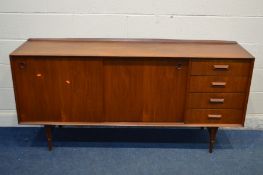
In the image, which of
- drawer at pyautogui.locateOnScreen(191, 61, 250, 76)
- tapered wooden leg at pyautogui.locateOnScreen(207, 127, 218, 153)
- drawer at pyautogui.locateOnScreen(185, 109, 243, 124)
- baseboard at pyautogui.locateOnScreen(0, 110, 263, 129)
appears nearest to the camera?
drawer at pyautogui.locateOnScreen(191, 61, 250, 76)

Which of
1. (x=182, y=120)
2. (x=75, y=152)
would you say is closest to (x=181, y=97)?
(x=182, y=120)

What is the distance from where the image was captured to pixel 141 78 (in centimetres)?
210

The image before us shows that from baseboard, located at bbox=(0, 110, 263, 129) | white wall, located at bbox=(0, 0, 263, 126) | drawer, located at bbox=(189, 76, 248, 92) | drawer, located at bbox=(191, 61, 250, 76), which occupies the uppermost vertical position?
white wall, located at bbox=(0, 0, 263, 126)

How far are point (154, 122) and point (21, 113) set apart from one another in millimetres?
912

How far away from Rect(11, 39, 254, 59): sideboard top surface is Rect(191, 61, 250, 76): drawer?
4cm

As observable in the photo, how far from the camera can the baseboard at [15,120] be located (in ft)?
8.84

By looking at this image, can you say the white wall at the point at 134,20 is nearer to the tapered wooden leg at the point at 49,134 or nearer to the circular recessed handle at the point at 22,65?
the circular recessed handle at the point at 22,65

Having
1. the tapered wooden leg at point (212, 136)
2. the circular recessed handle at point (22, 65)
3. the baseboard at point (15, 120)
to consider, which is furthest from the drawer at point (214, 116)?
the circular recessed handle at point (22, 65)

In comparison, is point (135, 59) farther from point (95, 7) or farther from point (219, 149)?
point (219, 149)

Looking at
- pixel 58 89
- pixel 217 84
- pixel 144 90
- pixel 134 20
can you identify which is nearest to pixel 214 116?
pixel 217 84

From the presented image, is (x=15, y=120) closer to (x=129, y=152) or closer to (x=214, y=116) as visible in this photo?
(x=129, y=152)

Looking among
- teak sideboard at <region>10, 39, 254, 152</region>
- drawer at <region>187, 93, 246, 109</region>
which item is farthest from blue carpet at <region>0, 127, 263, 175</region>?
drawer at <region>187, 93, 246, 109</region>

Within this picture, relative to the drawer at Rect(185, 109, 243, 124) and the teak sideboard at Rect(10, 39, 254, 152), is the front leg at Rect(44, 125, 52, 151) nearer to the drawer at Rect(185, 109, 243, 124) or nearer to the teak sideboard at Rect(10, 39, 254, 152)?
the teak sideboard at Rect(10, 39, 254, 152)

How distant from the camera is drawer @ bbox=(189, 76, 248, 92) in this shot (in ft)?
6.82
